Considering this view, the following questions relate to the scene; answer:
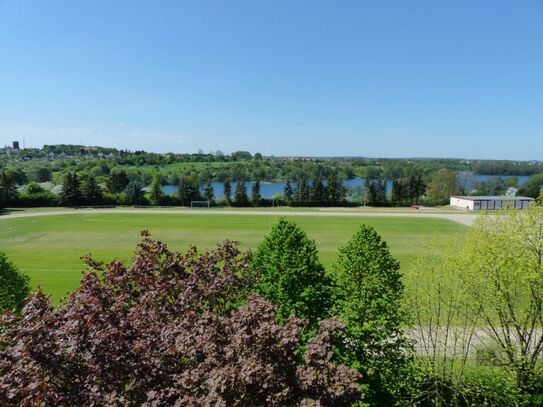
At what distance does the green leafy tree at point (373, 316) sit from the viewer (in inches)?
552

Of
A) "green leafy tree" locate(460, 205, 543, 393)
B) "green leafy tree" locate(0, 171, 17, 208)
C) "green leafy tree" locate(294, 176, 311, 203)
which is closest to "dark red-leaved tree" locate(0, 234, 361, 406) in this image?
"green leafy tree" locate(460, 205, 543, 393)

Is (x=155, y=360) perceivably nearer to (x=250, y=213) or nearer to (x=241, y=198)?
(x=250, y=213)

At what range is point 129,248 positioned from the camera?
146 feet

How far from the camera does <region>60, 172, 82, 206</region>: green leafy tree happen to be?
82688 mm

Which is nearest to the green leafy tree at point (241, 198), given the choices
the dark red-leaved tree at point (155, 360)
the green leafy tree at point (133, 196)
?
the green leafy tree at point (133, 196)

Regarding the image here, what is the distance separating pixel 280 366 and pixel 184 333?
7.78 feet

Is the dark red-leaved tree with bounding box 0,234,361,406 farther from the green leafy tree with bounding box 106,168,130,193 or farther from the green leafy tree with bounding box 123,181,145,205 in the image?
the green leafy tree with bounding box 106,168,130,193

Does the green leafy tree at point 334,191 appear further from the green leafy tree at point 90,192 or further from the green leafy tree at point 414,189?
the green leafy tree at point 90,192

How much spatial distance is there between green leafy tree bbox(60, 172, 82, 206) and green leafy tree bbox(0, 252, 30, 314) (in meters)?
71.9

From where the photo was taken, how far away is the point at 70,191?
8338 cm

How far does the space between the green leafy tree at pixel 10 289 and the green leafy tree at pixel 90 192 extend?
72.7 meters

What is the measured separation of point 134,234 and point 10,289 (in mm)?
36933

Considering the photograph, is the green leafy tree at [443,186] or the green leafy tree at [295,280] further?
the green leafy tree at [443,186]

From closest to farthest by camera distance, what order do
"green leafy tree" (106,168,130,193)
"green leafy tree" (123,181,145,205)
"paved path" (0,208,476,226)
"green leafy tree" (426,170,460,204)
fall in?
"paved path" (0,208,476,226)
"green leafy tree" (123,181,145,205)
"green leafy tree" (106,168,130,193)
"green leafy tree" (426,170,460,204)
